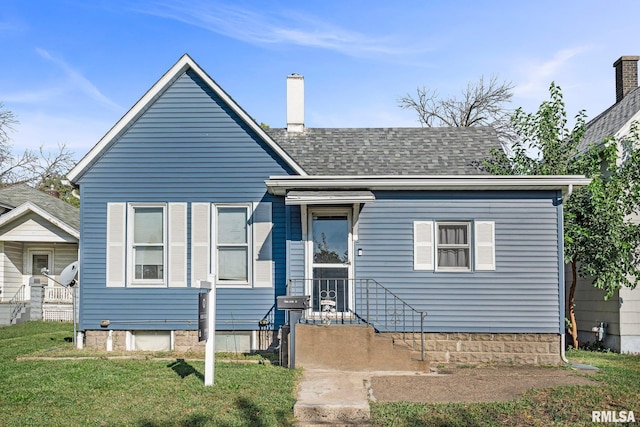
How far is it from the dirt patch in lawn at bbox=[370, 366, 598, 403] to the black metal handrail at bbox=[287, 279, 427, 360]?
1274 millimetres

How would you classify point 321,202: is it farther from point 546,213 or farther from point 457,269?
point 546,213

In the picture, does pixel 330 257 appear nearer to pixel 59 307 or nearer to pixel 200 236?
pixel 200 236

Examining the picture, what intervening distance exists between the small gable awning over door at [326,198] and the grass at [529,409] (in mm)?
4265

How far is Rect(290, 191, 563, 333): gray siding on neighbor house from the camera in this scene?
11.6 meters

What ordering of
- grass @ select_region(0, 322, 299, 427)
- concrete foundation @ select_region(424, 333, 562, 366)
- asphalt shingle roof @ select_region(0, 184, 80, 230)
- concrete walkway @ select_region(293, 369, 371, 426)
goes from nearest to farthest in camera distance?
grass @ select_region(0, 322, 299, 427)
concrete walkway @ select_region(293, 369, 371, 426)
concrete foundation @ select_region(424, 333, 562, 366)
asphalt shingle roof @ select_region(0, 184, 80, 230)

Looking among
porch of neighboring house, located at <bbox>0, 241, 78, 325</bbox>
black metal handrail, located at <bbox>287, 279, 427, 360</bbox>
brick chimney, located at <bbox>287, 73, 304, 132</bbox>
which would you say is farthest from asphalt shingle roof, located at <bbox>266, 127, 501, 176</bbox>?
porch of neighboring house, located at <bbox>0, 241, 78, 325</bbox>

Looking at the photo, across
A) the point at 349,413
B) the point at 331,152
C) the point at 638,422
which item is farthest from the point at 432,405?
the point at 331,152

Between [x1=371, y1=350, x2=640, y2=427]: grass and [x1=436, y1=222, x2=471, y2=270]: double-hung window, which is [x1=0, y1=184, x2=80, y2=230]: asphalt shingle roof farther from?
[x1=371, y1=350, x2=640, y2=427]: grass

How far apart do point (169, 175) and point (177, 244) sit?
4.71ft

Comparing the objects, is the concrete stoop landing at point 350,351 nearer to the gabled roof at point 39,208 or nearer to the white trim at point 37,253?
the gabled roof at point 39,208

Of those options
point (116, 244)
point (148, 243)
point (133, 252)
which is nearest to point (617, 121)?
point (148, 243)

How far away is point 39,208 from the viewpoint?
19.8m

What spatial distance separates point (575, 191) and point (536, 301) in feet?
11.3

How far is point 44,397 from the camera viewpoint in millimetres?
8000
